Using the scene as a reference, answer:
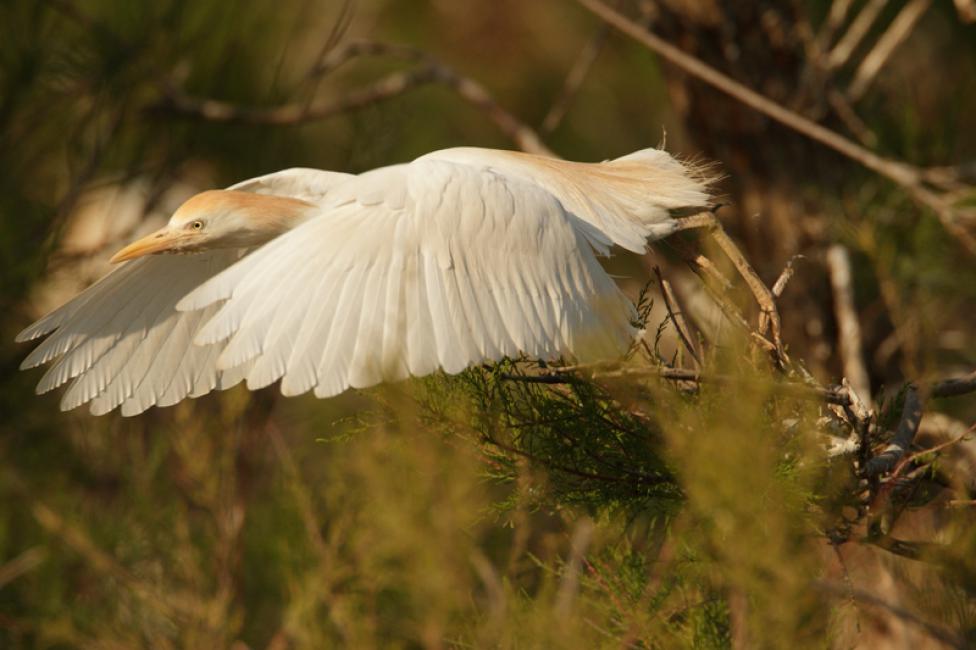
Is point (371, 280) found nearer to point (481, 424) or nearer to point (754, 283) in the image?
point (481, 424)

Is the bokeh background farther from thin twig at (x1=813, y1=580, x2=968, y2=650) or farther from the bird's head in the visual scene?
the bird's head

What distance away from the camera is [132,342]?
1651 millimetres

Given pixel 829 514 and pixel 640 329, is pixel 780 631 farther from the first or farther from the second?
pixel 640 329

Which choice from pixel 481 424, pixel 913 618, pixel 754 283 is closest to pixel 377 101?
pixel 754 283

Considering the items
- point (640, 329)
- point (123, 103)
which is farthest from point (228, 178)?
point (640, 329)

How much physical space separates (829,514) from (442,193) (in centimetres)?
61

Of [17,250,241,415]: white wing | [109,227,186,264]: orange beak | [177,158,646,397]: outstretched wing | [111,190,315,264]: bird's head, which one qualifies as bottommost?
[17,250,241,415]: white wing

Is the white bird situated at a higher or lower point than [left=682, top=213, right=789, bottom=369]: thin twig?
lower

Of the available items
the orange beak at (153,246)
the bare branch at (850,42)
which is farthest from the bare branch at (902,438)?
the bare branch at (850,42)

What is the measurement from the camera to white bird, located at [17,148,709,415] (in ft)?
4.14

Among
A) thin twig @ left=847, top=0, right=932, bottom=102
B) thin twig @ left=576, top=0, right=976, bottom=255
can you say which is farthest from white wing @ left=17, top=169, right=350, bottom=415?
thin twig @ left=847, top=0, right=932, bottom=102

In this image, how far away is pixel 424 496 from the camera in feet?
3.22

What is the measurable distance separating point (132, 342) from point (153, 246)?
144mm

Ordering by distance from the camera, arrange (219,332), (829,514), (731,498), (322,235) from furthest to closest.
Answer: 1. (322,235)
2. (219,332)
3. (829,514)
4. (731,498)
